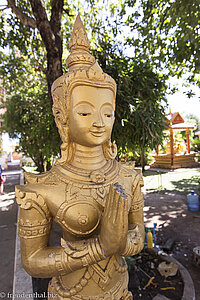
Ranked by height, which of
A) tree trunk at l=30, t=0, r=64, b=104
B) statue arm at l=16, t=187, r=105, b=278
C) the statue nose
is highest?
tree trunk at l=30, t=0, r=64, b=104

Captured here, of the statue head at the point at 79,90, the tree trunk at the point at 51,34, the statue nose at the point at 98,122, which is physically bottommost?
the statue nose at the point at 98,122

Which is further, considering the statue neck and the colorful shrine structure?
the colorful shrine structure

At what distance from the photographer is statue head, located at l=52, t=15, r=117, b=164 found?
1409 mm

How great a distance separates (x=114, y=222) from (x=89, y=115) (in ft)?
2.48

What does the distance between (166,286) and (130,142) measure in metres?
2.45

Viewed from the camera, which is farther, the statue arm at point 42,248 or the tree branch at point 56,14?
the tree branch at point 56,14

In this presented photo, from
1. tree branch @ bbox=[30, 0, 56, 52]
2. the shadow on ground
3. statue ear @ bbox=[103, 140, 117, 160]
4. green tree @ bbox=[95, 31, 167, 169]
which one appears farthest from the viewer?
the shadow on ground

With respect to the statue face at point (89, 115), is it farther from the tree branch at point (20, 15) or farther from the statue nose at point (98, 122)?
the tree branch at point (20, 15)

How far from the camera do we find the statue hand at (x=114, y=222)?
1.06 meters

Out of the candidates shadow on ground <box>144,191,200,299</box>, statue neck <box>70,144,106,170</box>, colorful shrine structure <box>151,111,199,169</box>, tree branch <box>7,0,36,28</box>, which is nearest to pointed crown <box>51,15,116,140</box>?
statue neck <box>70,144,106,170</box>

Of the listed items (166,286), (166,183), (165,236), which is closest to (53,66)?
(166,286)

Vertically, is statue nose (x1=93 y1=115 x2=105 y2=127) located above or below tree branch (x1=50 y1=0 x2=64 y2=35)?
below

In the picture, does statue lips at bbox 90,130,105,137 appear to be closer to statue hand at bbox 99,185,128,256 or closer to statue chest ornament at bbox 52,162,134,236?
statue chest ornament at bbox 52,162,134,236

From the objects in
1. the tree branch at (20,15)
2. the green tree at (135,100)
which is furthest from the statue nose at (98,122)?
the tree branch at (20,15)
